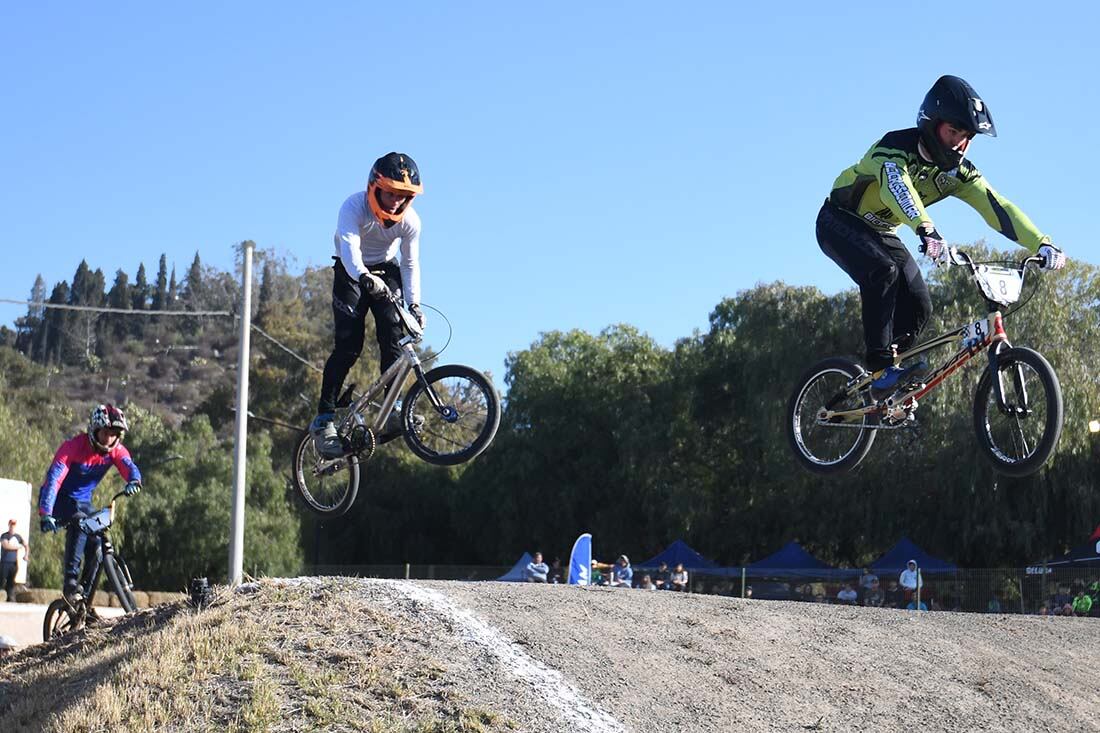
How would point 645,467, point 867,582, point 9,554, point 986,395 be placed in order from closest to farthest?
point 986,395, point 9,554, point 867,582, point 645,467

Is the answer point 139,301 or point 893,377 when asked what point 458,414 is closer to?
point 893,377

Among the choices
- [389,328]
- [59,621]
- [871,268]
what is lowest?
[59,621]

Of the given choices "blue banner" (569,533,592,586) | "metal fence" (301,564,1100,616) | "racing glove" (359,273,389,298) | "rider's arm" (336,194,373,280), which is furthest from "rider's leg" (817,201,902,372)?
"metal fence" (301,564,1100,616)

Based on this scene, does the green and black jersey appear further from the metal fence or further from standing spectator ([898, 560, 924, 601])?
standing spectator ([898, 560, 924, 601])

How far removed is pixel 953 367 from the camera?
1109 cm

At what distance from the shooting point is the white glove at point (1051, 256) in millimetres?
10523

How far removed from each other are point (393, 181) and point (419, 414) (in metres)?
2.28

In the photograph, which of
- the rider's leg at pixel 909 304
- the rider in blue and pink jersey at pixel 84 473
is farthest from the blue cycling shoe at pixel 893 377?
the rider in blue and pink jersey at pixel 84 473

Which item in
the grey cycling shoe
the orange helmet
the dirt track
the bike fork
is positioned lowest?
the dirt track

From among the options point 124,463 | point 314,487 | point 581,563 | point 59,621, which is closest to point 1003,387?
point 314,487

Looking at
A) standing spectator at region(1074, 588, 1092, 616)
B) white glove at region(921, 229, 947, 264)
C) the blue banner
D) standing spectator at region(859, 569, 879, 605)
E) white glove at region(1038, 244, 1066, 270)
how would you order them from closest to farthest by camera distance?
1. white glove at region(921, 229, 947, 264)
2. white glove at region(1038, 244, 1066, 270)
3. the blue banner
4. standing spectator at region(1074, 588, 1092, 616)
5. standing spectator at region(859, 569, 879, 605)

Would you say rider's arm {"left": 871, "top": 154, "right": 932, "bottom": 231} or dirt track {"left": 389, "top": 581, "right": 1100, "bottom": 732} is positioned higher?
rider's arm {"left": 871, "top": 154, "right": 932, "bottom": 231}

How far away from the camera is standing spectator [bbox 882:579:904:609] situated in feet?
84.3

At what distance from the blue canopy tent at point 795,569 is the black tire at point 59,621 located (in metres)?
17.2
